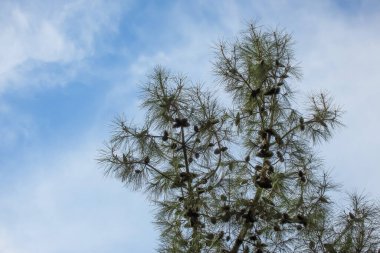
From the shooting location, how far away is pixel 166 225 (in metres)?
3.92

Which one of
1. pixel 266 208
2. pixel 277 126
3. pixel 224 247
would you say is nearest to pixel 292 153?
pixel 277 126

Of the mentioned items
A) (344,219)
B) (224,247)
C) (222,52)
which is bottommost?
(224,247)

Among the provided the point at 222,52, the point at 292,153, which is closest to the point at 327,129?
the point at 292,153

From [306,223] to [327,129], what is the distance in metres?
0.69

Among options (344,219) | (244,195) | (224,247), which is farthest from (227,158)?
(344,219)

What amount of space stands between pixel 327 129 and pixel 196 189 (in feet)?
3.18

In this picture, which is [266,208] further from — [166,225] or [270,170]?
[166,225]

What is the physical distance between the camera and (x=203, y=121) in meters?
3.88

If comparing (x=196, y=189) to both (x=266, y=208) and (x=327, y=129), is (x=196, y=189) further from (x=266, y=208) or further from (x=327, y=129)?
(x=327, y=129)

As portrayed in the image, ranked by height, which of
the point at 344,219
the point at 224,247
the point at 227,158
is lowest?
the point at 224,247

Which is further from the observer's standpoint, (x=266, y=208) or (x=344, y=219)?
(x=344, y=219)

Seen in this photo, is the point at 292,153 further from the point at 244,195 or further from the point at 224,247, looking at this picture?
the point at 224,247

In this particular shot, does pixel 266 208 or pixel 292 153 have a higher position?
pixel 292 153

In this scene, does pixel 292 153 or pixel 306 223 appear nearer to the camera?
pixel 306 223
